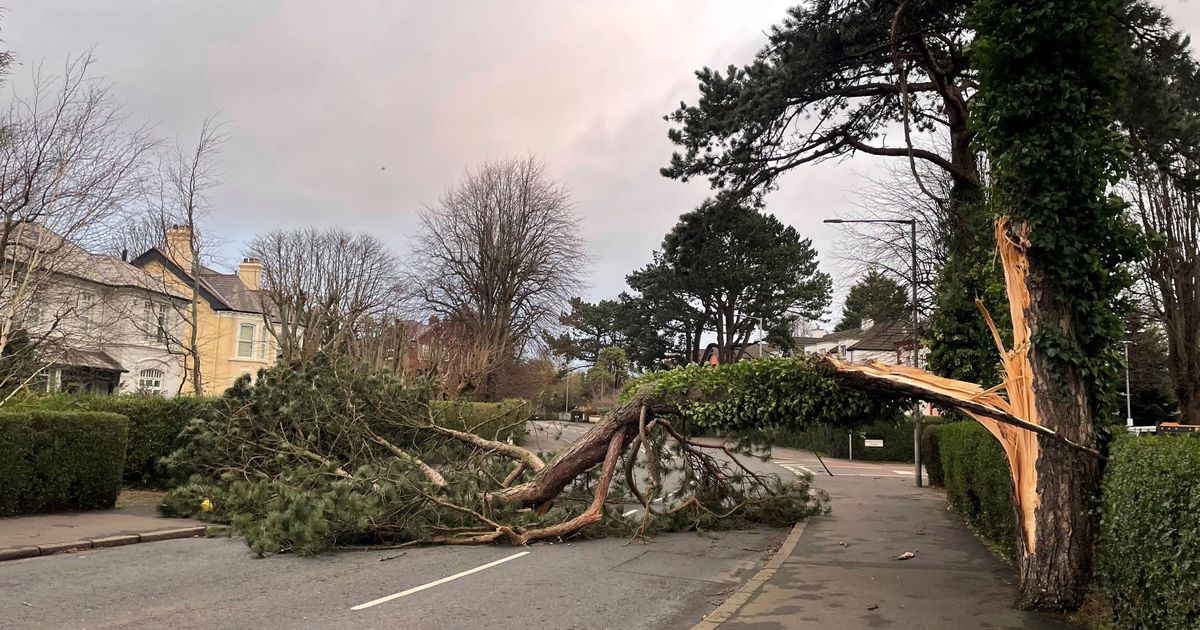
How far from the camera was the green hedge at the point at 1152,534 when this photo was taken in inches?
181

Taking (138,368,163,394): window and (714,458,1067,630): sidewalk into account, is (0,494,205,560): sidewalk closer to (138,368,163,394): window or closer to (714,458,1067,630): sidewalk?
(714,458,1067,630): sidewalk

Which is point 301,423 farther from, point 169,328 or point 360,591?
point 169,328

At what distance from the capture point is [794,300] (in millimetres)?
49875

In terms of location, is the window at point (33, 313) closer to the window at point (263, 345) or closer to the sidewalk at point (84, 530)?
the sidewalk at point (84, 530)

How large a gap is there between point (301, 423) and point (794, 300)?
131ft

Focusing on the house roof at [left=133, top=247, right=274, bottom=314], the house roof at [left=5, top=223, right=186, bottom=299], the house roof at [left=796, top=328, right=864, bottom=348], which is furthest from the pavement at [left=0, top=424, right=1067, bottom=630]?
the house roof at [left=796, top=328, right=864, bottom=348]

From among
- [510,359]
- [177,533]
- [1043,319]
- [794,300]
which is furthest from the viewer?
[794,300]

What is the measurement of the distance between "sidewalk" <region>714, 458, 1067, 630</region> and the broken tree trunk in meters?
0.47

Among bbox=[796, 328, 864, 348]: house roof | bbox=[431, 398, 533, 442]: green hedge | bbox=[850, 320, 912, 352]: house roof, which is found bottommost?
bbox=[431, 398, 533, 442]: green hedge

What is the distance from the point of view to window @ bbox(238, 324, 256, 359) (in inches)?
1697

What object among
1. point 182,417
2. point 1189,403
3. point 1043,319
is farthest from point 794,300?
point 1043,319

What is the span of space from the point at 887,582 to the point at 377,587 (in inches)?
221

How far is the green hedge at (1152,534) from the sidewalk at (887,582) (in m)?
1.06

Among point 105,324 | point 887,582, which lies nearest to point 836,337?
point 105,324
